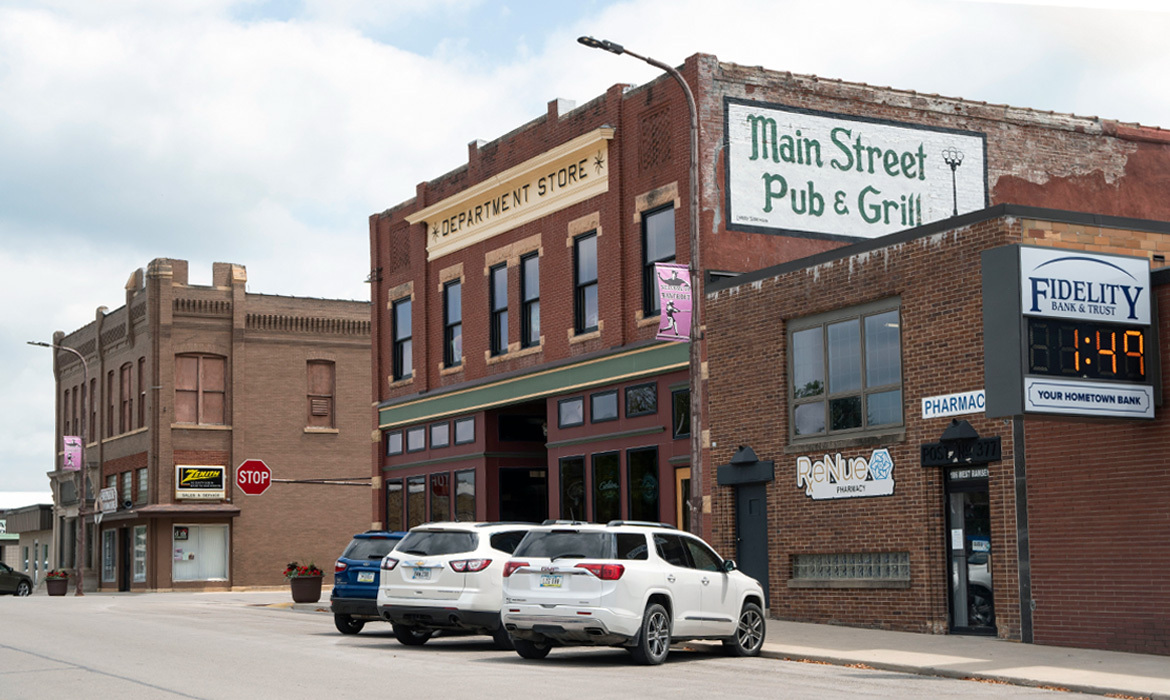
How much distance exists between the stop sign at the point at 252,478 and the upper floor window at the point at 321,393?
11.2 meters

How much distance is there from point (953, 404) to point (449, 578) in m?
7.52

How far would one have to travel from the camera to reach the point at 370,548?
72.0 ft

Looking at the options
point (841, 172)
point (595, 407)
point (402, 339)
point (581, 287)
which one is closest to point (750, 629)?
point (595, 407)

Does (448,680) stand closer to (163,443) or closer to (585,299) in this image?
(585,299)

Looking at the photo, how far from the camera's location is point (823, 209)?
87.4ft

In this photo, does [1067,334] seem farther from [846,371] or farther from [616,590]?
[616,590]

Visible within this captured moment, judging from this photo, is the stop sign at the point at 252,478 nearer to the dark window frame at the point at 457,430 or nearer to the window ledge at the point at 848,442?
the dark window frame at the point at 457,430

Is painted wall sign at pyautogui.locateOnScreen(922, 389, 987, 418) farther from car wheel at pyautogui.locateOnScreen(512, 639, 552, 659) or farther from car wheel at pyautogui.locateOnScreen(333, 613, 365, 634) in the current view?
car wheel at pyautogui.locateOnScreen(333, 613, 365, 634)

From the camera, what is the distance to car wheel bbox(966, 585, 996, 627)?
19.2 m

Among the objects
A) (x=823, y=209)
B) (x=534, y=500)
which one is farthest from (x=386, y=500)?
(x=823, y=209)

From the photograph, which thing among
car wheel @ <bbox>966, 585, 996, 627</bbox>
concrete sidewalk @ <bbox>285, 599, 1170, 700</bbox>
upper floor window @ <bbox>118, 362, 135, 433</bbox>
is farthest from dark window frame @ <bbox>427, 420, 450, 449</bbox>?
upper floor window @ <bbox>118, 362, 135, 433</bbox>

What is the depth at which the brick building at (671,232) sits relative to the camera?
24734 mm

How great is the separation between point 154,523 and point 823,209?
111 ft

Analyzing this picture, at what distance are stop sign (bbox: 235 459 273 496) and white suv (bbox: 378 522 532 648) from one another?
78.8 feet
